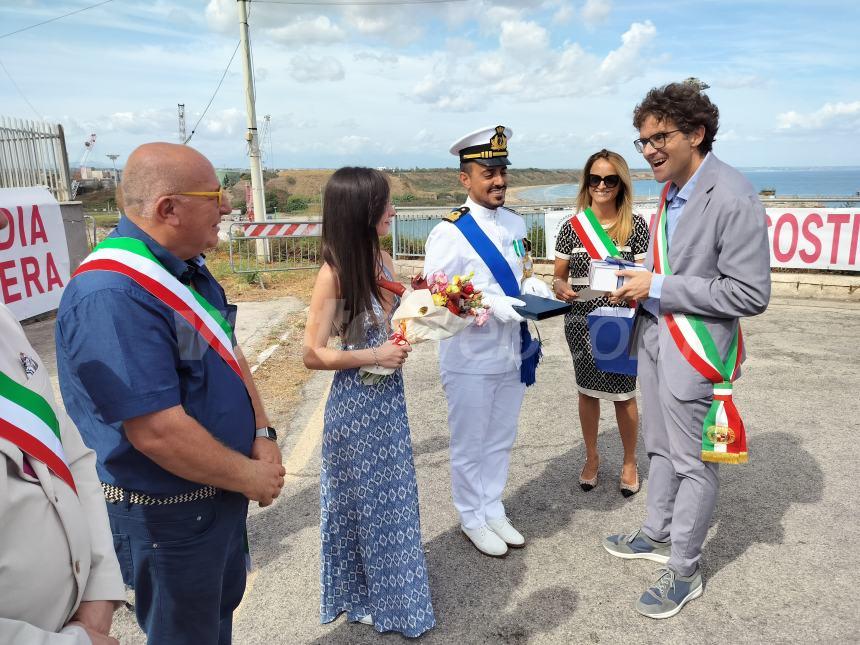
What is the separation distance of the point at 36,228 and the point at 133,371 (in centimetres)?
731

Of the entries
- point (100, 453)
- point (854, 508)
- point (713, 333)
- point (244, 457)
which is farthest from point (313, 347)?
point (854, 508)

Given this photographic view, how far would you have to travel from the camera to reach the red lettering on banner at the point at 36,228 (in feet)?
24.0

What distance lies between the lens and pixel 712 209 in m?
2.62

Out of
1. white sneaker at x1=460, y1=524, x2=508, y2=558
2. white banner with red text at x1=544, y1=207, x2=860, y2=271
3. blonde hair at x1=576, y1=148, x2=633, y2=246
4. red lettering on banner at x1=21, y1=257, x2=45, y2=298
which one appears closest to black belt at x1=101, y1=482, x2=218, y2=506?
white sneaker at x1=460, y1=524, x2=508, y2=558

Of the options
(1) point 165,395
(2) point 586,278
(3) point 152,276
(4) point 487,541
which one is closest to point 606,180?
(2) point 586,278

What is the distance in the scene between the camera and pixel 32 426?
49.8 inches

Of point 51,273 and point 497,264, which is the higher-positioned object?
point 497,264

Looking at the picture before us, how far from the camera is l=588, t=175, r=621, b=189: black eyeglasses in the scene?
3879 mm

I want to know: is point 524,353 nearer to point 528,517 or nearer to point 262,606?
point 528,517

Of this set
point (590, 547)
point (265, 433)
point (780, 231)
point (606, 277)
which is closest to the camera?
point (265, 433)

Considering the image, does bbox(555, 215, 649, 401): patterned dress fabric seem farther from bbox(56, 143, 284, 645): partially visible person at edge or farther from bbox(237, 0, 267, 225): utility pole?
bbox(237, 0, 267, 225): utility pole

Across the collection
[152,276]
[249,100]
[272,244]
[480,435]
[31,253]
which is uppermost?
[249,100]

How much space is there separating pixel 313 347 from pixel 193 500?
0.85 meters

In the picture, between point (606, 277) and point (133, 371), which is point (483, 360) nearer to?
point (606, 277)
